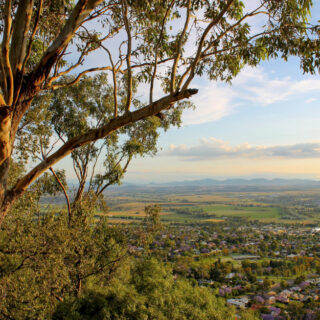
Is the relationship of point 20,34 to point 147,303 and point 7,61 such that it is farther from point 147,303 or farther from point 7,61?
point 147,303

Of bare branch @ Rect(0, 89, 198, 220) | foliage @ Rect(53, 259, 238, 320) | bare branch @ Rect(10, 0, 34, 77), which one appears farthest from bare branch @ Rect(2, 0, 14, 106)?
foliage @ Rect(53, 259, 238, 320)

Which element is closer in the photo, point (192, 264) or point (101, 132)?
point (101, 132)

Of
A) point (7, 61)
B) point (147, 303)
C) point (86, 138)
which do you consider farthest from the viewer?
point (147, 303)

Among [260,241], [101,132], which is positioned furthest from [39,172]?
[260,241]

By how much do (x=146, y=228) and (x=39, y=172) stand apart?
579 centimetres

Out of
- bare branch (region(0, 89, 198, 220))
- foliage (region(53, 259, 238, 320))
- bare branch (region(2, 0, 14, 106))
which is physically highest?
bare branch (region(2, 0, 14, 106))

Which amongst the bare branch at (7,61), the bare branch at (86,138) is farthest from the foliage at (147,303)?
the bare branch at (7,61)

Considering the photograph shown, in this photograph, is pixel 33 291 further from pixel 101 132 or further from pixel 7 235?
pixel 101 132

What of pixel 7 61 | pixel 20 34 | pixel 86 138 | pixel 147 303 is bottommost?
pixel 147 303

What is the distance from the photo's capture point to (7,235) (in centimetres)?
531

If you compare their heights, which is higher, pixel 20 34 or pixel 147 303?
pixel 20 34

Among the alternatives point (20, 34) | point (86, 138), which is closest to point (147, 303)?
point (86, 138)

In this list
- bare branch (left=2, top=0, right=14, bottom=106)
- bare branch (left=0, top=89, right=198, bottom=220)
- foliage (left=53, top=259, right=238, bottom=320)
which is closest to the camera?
bare branch (left=2, top=0, right=14, bottom=106)

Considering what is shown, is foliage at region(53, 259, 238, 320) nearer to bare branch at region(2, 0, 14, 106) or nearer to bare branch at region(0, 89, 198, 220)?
bare branch at region(0, 89, 198, 220)
